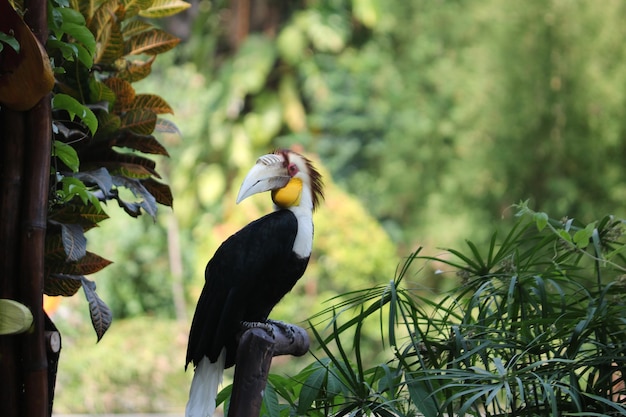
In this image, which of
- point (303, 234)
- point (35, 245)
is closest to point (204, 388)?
point (303, 234)

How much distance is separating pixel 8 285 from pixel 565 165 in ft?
11.2

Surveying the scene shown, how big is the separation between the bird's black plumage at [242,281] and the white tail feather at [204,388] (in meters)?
0.01

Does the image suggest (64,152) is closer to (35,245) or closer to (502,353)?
(35,245)

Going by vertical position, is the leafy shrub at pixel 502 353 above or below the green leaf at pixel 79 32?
below

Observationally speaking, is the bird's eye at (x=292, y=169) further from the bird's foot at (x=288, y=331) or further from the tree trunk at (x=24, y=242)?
the tree trunk at (x=24, y=242)

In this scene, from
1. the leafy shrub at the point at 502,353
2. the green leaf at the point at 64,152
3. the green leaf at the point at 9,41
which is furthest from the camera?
the leafy shrub at the point at 502,353

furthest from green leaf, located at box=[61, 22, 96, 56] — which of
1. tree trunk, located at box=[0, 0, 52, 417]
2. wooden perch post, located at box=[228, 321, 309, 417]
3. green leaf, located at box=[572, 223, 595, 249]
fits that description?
green leaf, located at box=[572, 223, 595, 249]

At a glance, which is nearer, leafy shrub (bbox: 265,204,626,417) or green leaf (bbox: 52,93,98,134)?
green leaf (bbox: 52,93,98,134)

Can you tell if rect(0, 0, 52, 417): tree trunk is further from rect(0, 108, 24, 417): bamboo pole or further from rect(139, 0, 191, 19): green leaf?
rect(139, 0, 191, 19): green leaf

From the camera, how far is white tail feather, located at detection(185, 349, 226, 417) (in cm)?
111

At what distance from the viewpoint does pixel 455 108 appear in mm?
4445

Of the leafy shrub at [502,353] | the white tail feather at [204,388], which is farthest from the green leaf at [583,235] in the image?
the white tail feather at [204,388]

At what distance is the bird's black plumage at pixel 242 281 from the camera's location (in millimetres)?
1114

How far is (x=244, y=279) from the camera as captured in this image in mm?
1115
